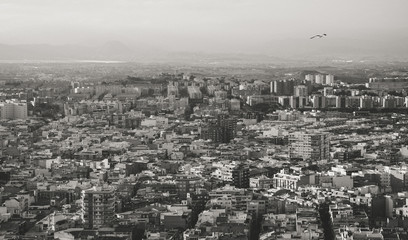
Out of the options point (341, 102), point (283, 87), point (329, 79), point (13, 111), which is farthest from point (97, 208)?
point (329, 79)

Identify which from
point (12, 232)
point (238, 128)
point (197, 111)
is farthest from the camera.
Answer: point (197, 111)

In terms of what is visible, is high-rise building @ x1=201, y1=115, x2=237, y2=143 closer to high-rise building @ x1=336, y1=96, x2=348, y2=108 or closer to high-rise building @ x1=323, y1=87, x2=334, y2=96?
high-rise building @ x1=336, y1=96, x2=348, y2=108

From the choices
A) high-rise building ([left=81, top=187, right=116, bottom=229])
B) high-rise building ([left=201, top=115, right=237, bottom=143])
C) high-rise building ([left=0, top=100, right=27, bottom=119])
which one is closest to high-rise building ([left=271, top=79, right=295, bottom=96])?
high-rise building ([left=0, top=100, right=27, bottom=119])

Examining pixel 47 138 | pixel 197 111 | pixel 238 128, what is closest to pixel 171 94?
pixel 197 111

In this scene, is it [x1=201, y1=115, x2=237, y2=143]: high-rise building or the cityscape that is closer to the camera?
the cityscape

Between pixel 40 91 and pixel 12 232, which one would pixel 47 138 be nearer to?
pixel 12 232

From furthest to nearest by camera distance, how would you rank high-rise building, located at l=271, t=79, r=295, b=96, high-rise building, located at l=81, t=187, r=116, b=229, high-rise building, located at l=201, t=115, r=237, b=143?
high-rise building, located at l=271, t=79, r=295, b=96, high-rise building, located at l=201, t=115, r=237, b=143, high-rise building, located at l=81, t=187, r=116, b=229

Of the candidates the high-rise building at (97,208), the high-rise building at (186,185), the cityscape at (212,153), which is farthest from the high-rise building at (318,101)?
the high-rise building at (97,208)

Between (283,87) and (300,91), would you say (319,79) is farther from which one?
(300,91)
